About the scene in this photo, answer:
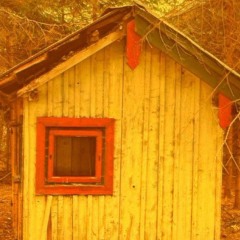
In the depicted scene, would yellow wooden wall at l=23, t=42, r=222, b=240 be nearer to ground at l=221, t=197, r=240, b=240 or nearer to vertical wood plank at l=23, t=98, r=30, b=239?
vertical wood plank at l=23, t=98, r=30, b=239

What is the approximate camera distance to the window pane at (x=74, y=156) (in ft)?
26.3

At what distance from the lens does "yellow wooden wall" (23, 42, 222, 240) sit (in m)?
7.90

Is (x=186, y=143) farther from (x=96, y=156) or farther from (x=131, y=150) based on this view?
(x=96, y=156)

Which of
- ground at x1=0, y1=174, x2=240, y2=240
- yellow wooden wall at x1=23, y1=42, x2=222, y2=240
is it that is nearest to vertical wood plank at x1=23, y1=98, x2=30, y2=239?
yellow wooden wall at x1=23, y1=42, x2=222, y2=240

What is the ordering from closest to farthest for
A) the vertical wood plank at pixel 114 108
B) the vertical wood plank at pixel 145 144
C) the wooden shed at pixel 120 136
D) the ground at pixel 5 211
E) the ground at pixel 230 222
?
the wooden shed at pixel 120 136, the vertical wood plank at pixel 114 108, the vertical wood plank at pixel 145 144, the ground at pixel 5 211, the ground at pixel 230 222

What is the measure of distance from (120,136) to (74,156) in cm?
85

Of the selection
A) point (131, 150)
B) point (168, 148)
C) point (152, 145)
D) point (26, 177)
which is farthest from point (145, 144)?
point (26, 177)

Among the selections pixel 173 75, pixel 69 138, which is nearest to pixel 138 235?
pixel 69 138

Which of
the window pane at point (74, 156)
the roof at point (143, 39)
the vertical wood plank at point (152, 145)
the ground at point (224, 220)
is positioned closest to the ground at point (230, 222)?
the ground at point (224, 220)

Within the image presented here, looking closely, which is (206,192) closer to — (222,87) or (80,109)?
(222,87)

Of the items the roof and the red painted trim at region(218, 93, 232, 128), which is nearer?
the roof

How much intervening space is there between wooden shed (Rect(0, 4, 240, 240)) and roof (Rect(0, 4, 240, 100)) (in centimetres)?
2

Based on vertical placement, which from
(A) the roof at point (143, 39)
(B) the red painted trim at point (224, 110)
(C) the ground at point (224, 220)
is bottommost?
(C) the ground at point (224, 220)

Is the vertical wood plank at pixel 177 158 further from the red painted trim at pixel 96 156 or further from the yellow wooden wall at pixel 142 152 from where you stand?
the red painted trim at pixel 96 156
